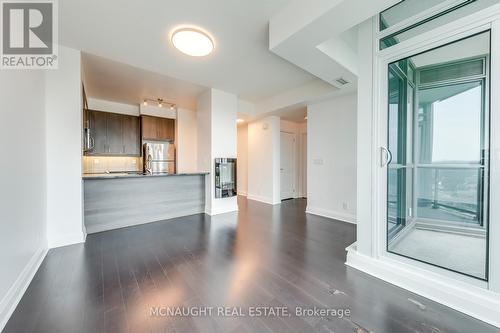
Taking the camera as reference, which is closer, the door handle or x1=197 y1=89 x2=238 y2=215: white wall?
the door handle

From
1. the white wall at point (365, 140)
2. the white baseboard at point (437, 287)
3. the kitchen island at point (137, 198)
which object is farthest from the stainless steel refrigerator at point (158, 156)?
the white baseboard at point (437, 287)

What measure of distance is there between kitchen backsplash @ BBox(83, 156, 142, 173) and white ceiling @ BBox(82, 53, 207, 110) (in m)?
1.57

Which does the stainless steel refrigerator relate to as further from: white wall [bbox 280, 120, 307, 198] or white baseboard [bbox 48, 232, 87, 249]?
white wall [bbox 280, 120, 307, 198]

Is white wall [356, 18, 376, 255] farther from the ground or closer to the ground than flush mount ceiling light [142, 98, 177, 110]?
closer to the ground

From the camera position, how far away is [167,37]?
2.54 m

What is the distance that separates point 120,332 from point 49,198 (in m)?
2.35

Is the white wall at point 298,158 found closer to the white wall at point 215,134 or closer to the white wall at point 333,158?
the white wall at point 333,158

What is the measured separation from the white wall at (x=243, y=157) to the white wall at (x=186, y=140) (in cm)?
168

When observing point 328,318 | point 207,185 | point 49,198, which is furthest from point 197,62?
point 328,318

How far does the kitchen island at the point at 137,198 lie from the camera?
3307mm

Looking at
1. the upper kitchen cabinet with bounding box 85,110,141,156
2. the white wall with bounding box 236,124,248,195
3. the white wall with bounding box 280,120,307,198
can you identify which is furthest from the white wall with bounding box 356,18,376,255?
the upper kitchen cabinet with bounding box 85,110,141,156

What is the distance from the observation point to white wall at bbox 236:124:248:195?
678 cm

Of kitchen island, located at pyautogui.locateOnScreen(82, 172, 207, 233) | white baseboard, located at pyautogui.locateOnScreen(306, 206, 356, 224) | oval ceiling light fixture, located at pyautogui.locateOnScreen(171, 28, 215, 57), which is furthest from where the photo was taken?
white baseboard, located at pyautogui.locateOnScreen(306, 206, 356, 224)

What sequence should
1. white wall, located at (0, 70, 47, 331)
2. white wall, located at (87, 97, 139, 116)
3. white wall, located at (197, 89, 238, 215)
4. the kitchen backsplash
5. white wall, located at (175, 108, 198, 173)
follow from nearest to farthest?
white wall, located at (0, 70, 47, 331)
white wall, located at (197, 89, 238, 215)
white wall, located at (87, 97, 139, 116)
the kitchen backsplash
white wall, located at (175, 108, 198, 173)
